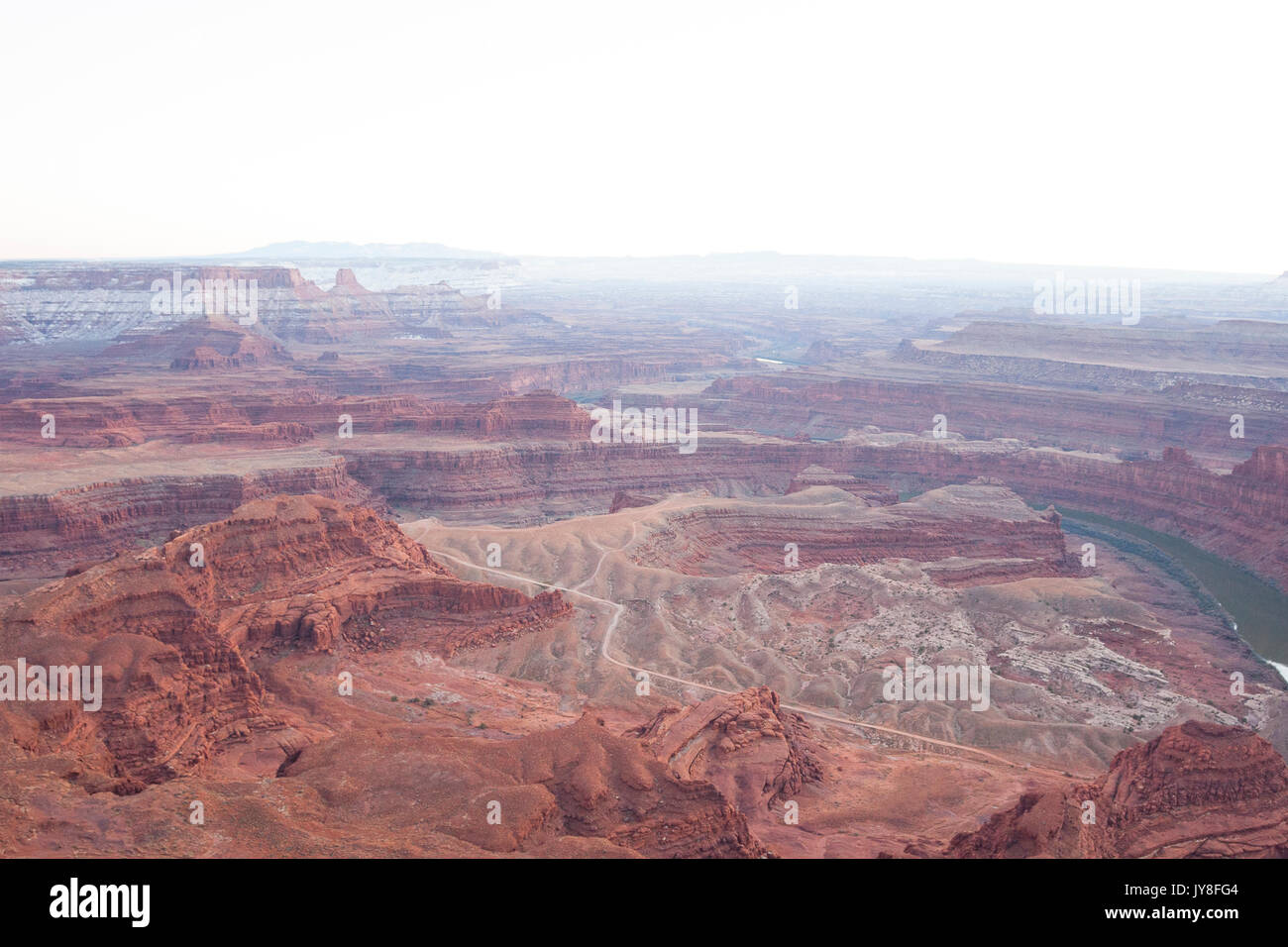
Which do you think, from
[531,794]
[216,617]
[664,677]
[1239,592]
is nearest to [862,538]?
[1239,592]

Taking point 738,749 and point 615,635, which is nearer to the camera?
point 738,749

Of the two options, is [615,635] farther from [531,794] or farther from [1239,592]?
[1239,592]

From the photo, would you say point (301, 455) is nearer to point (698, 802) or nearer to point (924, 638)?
point (924, 638)

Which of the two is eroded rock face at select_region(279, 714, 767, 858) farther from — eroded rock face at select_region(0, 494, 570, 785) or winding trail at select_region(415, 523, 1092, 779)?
winding trail at select_region(415, 523, 1092, 779)

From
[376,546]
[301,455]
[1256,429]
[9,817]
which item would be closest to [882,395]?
[1256,429]

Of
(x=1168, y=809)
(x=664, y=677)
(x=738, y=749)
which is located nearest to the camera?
(x=1168, y=809)

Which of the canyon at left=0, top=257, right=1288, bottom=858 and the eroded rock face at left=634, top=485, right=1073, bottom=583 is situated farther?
the eroded rock face at left=634, top=485, right=1073, bottom=583

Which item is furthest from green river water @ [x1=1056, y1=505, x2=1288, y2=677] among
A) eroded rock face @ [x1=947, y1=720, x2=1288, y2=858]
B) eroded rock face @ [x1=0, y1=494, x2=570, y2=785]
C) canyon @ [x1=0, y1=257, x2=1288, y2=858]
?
eroded rock face @ [x1=0, y1=494, x2=570, y2=785]
